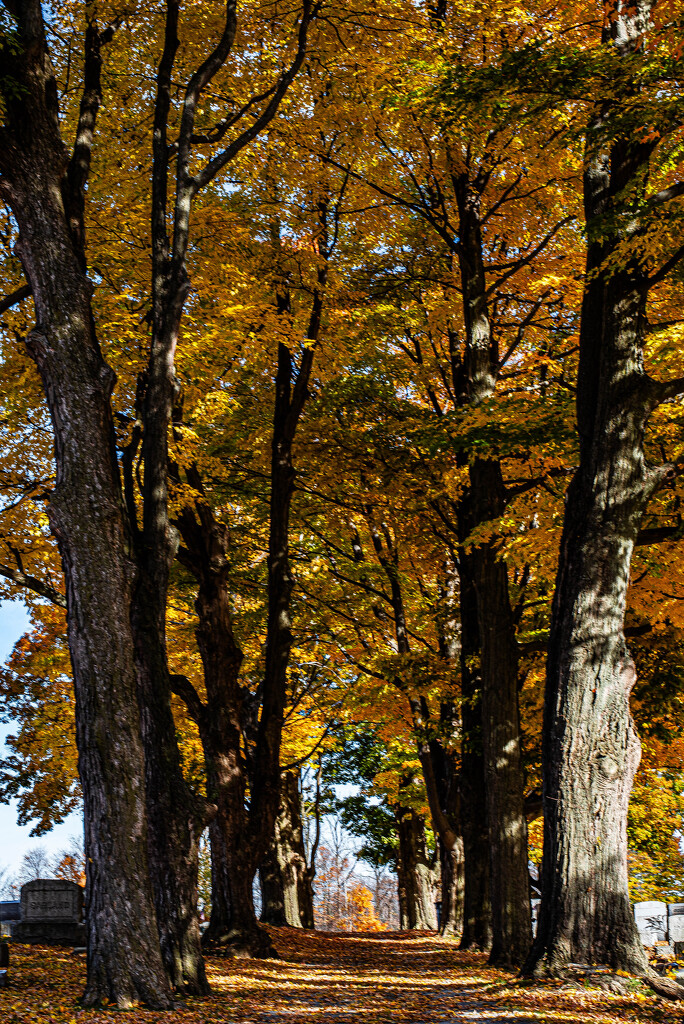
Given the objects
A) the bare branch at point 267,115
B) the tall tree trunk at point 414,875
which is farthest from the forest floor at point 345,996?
the tall tree trunk at point 414,875

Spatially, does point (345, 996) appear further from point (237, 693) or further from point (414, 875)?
point (414, 875)

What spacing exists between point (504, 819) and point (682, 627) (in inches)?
138

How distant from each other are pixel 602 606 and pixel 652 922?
8.58m

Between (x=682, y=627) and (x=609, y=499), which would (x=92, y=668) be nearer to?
(x=609, y=499)

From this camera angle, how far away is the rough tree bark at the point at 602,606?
23.0 ft

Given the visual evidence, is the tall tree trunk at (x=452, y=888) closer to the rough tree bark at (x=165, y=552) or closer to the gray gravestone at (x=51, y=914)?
the gray gravestone at (x=51, y=914)

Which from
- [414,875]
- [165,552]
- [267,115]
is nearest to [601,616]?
[165,552]

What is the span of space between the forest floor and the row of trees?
1.48ft

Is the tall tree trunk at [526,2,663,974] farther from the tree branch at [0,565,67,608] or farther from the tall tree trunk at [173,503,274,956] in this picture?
the tree branch at [0,565,67,608]

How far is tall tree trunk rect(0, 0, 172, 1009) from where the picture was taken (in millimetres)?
6504

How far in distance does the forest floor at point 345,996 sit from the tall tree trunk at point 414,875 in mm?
10403

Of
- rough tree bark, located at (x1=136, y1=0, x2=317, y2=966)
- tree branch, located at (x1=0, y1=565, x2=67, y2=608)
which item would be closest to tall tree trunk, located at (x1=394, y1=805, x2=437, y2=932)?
tree branch, located at (x1=0, y1=565, x2=67, y2=608)

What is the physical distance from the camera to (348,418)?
48.3 feet

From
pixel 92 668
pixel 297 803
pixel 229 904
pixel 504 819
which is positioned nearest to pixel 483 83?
pixel 92 668
